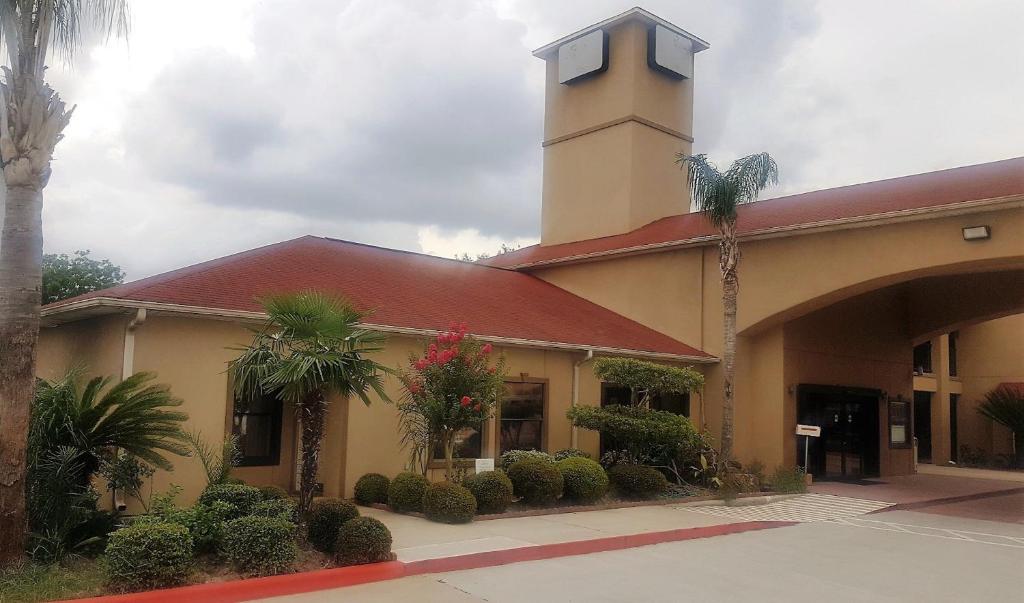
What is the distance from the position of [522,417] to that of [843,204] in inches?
360

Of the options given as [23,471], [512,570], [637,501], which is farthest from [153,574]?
[637,501]

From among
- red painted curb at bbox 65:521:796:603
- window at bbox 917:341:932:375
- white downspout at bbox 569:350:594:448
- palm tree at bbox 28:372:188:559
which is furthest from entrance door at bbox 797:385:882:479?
palm tree at bbox 28:372:188:559

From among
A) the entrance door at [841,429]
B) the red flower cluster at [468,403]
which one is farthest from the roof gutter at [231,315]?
the entrance door at [841,429]

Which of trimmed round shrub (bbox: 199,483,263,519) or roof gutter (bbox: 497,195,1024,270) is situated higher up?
roof gutter (bbox: 497,195,1024,270)

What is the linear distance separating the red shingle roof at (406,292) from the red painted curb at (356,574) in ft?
17.5

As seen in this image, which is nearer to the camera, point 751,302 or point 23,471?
point 23,471

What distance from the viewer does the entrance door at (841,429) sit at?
21.2 m

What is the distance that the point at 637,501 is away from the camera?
601 inches

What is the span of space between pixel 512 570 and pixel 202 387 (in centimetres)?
572

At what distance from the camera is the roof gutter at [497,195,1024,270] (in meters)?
15.6

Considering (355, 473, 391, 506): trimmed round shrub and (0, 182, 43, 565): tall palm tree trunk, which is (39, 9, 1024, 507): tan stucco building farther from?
(0, 182, 43, 565): tall palm tree trunk

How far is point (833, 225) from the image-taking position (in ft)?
58.4

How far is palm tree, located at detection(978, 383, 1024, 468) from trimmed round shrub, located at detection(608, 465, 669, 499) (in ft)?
65.5

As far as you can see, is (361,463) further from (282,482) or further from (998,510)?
(998,510)
